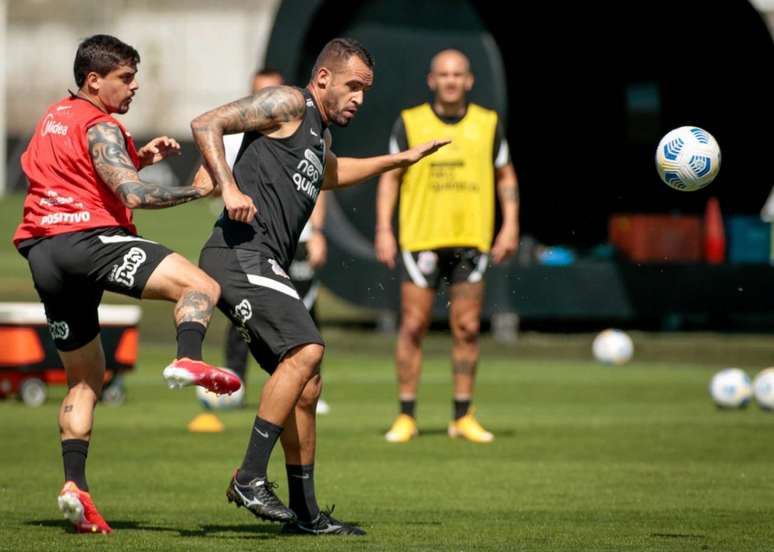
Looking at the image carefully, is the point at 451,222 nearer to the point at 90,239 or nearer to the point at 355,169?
the point at 355,169

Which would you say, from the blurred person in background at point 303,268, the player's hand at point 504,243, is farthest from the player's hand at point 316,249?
the player's hand at point 504,243

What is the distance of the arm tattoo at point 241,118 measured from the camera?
26.1 ft

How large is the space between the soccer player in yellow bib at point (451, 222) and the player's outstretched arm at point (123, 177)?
15.6ft

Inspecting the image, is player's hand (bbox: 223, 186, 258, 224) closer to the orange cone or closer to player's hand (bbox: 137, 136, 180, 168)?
player's hand (bbox: 137, 136, 180, 168)

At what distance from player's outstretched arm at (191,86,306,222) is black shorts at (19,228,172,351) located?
0.43 meters

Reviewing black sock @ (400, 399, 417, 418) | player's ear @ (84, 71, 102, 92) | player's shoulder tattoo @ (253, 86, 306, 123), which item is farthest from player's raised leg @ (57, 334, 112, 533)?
black sock @ (400, 399, 417, 418)

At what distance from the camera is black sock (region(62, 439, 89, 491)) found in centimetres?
829

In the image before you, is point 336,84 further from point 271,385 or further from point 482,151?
point 482,151

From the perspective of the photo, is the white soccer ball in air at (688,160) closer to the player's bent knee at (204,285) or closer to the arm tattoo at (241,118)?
the arm tattoo at (241,118)

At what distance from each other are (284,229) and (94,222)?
90 cm

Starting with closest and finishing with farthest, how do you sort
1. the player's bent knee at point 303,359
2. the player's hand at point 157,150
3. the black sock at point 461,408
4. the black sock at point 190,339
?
the black sock at point 190,339, the player's bent knee at point 303,359, the player's hand at point 157,150, the black sock at point 461,408

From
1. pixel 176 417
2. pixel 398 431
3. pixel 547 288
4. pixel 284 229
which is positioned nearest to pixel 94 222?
pixel 284 229

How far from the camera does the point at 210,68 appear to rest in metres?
43.1

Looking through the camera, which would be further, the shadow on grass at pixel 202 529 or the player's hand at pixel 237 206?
the shadow on grass at pixel 202 529
